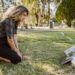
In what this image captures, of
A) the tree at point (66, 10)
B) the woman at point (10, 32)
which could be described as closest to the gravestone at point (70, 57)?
the woman at point (10, 32)

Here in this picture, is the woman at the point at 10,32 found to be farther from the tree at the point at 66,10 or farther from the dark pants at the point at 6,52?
the tree at the point at 66,10

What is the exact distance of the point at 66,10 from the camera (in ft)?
69.4

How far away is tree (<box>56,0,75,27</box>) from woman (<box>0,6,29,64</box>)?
14274mm

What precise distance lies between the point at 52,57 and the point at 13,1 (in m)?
11.3

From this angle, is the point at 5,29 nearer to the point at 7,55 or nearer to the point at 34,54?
the point at 7,55

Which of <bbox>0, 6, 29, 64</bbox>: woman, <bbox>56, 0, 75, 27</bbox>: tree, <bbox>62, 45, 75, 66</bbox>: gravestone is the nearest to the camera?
<bbox>0, 6, 29, 64</bbox>: woman

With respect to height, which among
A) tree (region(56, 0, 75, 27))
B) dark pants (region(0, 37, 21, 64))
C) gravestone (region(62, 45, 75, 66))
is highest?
dark pants (region(0, 37, 21, 64))

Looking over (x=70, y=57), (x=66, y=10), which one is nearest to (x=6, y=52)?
(x=70, y=57)

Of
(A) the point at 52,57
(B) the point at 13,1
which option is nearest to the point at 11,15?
(A) the point at 52,57

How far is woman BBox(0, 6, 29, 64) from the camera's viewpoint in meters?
5.25

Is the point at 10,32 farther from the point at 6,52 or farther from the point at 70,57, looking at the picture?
the point at 70,57

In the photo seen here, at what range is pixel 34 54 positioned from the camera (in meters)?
6.75

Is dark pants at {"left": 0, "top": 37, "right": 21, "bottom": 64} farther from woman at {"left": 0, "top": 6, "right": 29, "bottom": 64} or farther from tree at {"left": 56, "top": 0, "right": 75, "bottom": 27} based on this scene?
tree at {"left": 56, "top": 0, "right": 75, "bottom": 27}

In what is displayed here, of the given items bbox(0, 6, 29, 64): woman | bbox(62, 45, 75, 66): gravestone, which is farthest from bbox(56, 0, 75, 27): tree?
bbox(0, 6, 29, 64): woman
